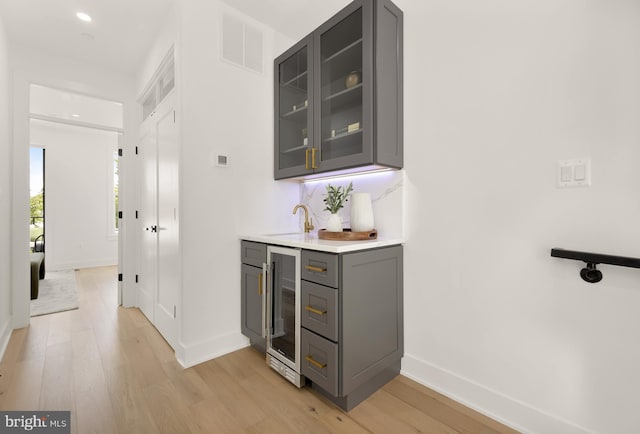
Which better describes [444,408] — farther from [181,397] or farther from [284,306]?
[181,397]

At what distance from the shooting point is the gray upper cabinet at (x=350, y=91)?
1818 mm

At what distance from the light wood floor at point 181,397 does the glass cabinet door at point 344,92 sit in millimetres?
1498

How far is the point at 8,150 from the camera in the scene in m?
2.73

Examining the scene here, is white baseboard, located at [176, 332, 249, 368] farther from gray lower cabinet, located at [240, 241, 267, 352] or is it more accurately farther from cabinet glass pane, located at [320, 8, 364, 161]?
cabinet glass pane, located at [320, 8, 364, 161]

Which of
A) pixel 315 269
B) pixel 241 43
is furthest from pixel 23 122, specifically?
pixel 315 269

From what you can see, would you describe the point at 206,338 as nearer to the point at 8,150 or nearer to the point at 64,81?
the point at 8,150

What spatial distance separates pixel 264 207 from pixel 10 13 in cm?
269

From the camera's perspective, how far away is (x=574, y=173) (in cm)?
133

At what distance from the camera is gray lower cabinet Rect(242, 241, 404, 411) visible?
159 centimetres

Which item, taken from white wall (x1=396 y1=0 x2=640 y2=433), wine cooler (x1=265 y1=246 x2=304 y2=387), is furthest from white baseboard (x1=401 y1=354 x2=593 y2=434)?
wine cooler (x1=265 y1=246 x2=304 y2=387)

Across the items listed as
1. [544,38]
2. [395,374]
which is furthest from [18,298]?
[544,38]

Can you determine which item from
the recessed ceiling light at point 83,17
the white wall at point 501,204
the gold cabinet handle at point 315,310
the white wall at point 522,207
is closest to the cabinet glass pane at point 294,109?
the white wall at point 501,204

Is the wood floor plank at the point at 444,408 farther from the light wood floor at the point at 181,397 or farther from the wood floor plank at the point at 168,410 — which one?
the wood floor plank at the point at 168,410

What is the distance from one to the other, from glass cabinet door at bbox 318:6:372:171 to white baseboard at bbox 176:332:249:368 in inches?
61.0
